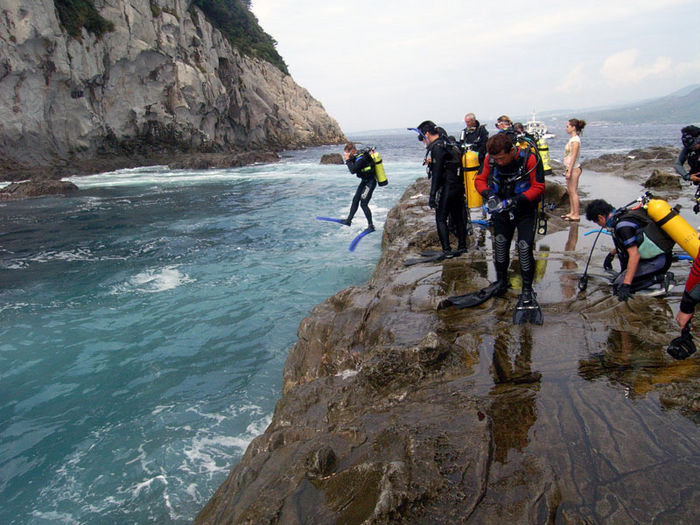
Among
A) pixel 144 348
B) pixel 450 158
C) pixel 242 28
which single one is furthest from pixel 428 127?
pixel 242 28

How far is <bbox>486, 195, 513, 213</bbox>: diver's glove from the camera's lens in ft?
14.9

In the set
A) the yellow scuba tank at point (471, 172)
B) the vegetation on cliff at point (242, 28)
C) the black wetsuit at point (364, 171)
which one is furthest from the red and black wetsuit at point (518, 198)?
the vegetation on cliff at point (242, 28)

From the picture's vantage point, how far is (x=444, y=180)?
21.6 feet

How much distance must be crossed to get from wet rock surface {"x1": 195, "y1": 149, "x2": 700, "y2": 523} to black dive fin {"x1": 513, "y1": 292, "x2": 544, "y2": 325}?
0.34 ft

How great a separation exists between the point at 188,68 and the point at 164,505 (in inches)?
1630

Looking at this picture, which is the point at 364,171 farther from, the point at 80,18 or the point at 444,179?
the point at 80,18

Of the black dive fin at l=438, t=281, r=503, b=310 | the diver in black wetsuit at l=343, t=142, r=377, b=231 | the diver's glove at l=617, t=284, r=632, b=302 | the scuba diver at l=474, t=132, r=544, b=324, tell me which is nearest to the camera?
the scuba diver at l=474, t=132, r=544, b=324

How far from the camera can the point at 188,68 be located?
38469 mm

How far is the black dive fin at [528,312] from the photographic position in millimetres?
4484

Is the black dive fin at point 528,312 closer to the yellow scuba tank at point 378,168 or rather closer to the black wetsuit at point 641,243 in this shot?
the black wetsuit at point 641,243

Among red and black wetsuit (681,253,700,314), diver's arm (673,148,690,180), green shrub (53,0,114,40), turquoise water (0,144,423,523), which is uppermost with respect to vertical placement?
green shrub (53,0,114,40)

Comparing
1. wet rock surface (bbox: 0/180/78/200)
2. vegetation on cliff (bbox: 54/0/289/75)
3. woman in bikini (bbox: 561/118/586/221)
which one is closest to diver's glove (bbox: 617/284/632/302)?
woman in bikini (bbox: 561/118/586/221)

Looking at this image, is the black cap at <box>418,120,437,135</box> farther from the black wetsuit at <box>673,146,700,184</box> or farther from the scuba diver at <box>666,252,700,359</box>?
the scuba diver at <box>666,252,700,359</box>

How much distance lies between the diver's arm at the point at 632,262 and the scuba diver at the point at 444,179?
255 cm
